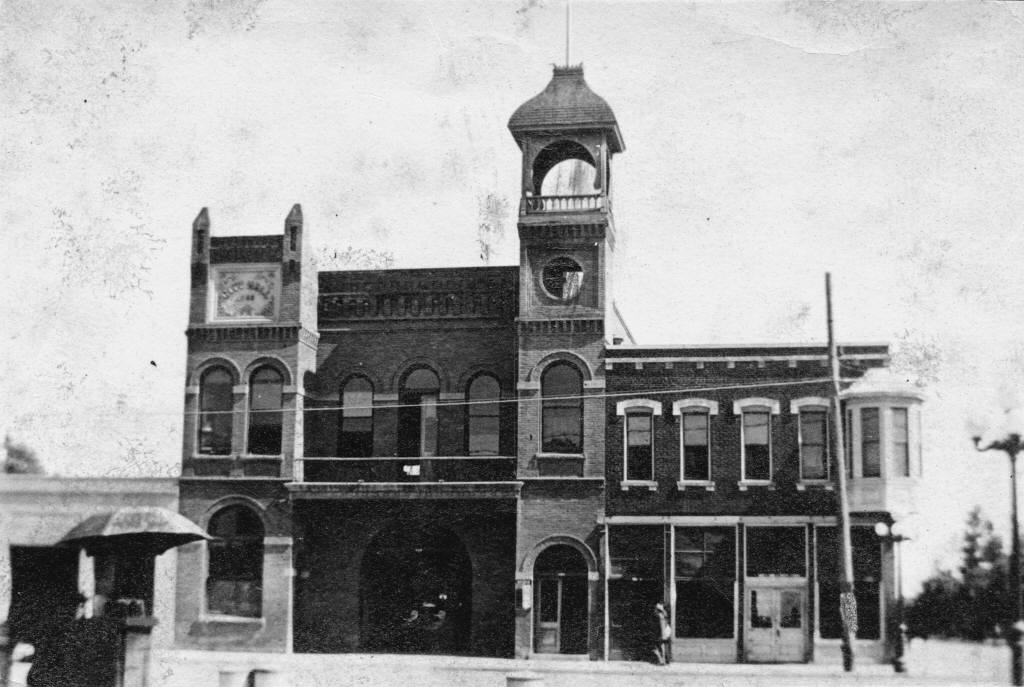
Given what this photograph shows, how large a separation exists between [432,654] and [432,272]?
8862 millimetres

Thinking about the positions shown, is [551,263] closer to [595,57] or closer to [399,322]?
[399,322]

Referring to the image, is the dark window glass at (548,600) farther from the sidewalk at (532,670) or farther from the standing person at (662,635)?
the standing person at (662,635)

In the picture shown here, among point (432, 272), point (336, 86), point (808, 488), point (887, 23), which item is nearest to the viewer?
point (887, 23)

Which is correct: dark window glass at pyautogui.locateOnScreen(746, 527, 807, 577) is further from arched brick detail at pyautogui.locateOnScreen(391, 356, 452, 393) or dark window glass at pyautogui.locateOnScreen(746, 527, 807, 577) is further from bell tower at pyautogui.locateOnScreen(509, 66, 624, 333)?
arched brick detail at pyautogui.locateOnScreen(391, 356, 452, 393)

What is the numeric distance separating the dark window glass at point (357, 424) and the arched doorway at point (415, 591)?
2.02 metres

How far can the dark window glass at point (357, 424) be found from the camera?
31281 millimetres

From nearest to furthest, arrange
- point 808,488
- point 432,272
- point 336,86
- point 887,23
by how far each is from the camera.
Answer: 1. point 887,23
2. point 336,86
3. point 808,488
4. point 432,272

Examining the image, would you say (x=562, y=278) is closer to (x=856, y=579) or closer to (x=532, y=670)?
(x=532, y=670)

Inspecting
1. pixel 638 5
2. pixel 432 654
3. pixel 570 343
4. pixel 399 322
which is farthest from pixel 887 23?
pixel 432 654

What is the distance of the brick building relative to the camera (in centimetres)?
2905

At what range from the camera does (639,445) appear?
29.9 m

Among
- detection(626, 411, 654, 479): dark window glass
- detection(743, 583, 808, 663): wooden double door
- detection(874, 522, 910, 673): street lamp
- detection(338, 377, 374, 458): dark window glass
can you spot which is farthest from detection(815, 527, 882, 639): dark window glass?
detection(338, 377, 374, 458): dark window glass

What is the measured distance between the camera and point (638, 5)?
2167 cm

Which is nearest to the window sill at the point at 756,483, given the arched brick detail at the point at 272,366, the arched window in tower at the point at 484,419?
the arched window in tower at the point at 484,419
